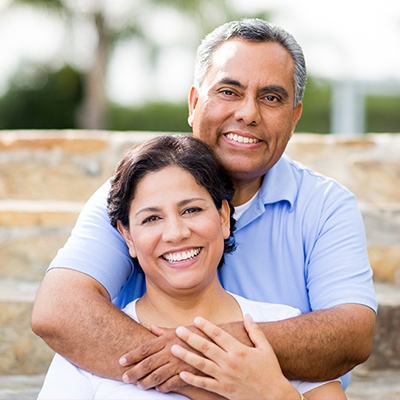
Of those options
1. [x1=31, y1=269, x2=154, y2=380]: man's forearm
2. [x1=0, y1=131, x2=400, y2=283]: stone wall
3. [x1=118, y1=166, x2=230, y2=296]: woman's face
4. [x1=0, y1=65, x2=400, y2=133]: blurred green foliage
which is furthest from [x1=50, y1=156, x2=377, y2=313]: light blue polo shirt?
[x1=0, y1=65, x2=400, y2=133]: blurred green foliage

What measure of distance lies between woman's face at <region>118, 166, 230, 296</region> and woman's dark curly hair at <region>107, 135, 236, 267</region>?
0.02 metres

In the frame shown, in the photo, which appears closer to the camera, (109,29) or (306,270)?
(306,270)

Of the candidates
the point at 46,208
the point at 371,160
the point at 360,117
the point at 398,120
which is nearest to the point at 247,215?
the point at 46,208

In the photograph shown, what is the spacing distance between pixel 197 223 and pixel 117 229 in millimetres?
346

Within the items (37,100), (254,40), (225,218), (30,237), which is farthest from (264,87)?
(37,100)

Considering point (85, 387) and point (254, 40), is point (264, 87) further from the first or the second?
point (85, 387)

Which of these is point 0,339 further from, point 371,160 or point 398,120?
point 398,120

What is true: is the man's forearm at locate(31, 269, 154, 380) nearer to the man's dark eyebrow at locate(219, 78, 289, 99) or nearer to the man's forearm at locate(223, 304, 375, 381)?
the man's forearm at locate(223, 304, 375, 381)

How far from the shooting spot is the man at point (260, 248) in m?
2.08

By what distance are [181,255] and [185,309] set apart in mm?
218

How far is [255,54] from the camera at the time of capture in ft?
8.09

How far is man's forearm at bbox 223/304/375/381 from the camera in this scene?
2.06 m

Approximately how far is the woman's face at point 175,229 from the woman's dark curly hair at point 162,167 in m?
0.02

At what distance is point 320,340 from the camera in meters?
2.11
